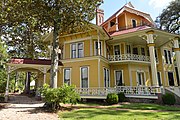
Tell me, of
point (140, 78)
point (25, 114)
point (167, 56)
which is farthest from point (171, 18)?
point (25, 114)

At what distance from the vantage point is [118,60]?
1872 cm

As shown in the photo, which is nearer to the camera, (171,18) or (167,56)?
(167,56)

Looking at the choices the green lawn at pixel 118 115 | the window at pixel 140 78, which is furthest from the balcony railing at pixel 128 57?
the green lawn at pixel 118 115

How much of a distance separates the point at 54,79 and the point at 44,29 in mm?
5059

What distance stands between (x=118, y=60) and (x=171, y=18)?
18.3 meters

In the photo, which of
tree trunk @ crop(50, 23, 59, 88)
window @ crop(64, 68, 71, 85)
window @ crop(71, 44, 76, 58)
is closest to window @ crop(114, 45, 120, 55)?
window @ crop(71, 44, 76, 58)

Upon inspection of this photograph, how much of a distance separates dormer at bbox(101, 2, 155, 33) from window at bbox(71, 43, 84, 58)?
589 cm

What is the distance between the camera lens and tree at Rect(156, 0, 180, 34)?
29.5 meters

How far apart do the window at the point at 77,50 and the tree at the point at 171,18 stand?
66.7 ft

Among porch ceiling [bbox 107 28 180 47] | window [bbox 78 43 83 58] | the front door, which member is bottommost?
the front door

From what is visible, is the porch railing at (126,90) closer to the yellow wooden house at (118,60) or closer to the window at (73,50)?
the yellow wooden house at (118,60)

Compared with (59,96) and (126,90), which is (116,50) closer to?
(126,90)

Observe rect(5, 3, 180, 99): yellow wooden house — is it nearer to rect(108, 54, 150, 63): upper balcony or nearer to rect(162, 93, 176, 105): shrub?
rect(108, 54, 150, 63): upper balcony

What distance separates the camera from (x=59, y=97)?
10133 mm
